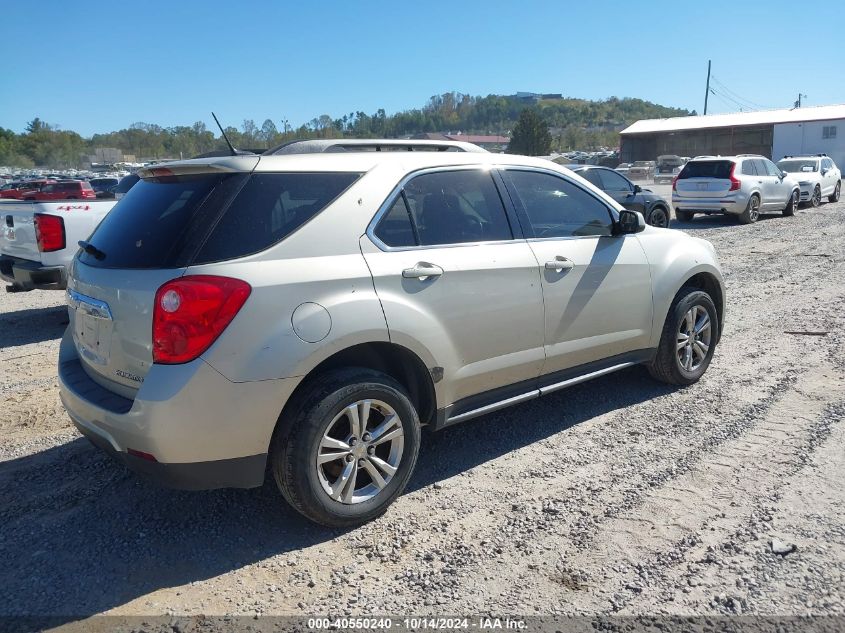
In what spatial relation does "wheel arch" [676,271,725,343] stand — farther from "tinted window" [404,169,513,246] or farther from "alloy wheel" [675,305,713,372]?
"tinted window" [404,169,513,246]

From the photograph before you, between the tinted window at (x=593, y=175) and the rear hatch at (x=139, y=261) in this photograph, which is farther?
the tinted window at (x=593, y=175)

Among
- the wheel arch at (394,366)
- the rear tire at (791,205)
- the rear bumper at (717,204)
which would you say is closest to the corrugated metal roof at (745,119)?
the rear tire at (791,205)

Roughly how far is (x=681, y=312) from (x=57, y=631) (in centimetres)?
430

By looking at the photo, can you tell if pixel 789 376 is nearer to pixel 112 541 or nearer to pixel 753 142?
pixel 112 541

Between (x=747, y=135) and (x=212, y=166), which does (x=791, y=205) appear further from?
(x=747, y=135)

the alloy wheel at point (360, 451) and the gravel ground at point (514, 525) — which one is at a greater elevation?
the alloy wheel at point (360, 451)

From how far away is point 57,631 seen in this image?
2.75m

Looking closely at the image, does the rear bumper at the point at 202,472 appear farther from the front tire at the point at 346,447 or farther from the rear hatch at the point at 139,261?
the rear hatch at the point at 139,261

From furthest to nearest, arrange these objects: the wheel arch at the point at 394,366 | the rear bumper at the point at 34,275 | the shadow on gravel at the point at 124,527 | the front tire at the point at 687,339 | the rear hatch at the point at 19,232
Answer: the rear hatch at the point at 19,232 < the rear bumper at the point at 34,275 < the front tire at the point at 687,339 < the wheel arch at the point at 394,366 < the shadow on gravel at the point at 124,527

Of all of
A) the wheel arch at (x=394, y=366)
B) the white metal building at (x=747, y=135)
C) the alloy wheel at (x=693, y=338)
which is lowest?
the alloy wheel at (x=693, y=338)

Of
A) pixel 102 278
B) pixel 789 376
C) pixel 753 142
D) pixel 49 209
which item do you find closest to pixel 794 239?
pixel 789 376

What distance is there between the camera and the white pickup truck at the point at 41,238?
24.0 ft

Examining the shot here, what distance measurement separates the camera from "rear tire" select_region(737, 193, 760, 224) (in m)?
17.2

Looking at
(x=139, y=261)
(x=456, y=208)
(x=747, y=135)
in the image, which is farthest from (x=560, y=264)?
(x=747, y=135)
